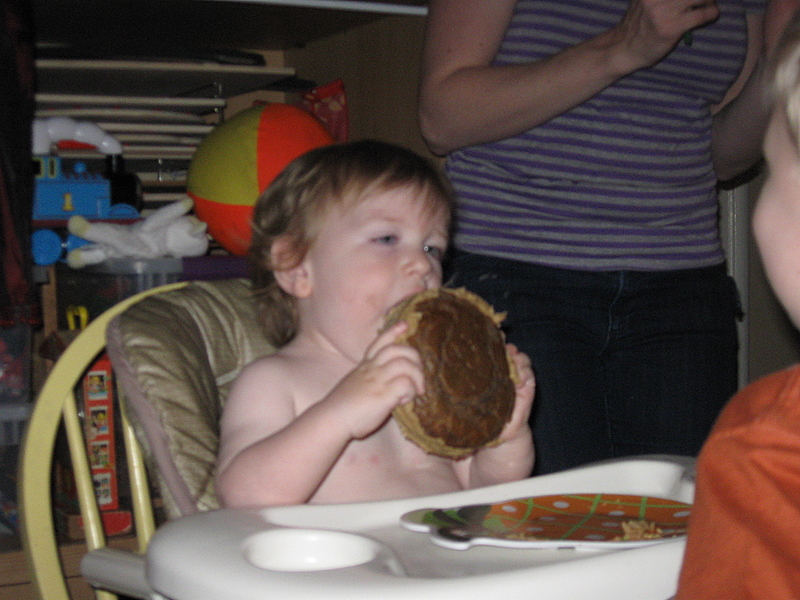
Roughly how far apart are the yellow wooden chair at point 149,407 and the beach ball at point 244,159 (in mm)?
245

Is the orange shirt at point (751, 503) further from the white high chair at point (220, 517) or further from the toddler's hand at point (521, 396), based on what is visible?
the toddler's hand at point (521, 396)

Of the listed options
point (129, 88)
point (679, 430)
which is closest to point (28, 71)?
point (129, 88)

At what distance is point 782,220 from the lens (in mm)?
469

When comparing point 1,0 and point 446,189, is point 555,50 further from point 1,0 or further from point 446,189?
point 1,0

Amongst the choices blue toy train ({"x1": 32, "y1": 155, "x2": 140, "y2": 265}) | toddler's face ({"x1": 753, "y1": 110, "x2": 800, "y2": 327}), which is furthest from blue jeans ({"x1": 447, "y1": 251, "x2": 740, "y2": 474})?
blue toy train ({"x1": 32, "y1": 155, "x2": 140, "y2": 265})

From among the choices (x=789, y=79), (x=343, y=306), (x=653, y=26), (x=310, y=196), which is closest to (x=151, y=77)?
(x=310, y=196)

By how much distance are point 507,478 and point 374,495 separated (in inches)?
6.5

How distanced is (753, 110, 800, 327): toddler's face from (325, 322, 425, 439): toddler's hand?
15.3 inches

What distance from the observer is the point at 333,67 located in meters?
1.82

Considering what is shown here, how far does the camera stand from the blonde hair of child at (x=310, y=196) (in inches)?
41.5

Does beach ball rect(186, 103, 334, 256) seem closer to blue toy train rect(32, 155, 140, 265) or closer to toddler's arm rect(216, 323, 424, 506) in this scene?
blue toy train rect(32, 155, 140, 265)

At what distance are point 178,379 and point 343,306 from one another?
0.21 meters

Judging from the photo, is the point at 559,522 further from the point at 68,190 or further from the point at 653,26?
the point at 68,190

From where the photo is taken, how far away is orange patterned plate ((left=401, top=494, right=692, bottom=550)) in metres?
0.66
